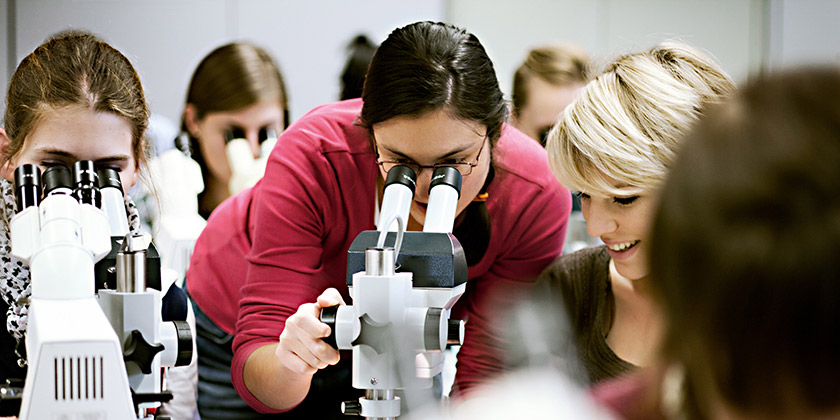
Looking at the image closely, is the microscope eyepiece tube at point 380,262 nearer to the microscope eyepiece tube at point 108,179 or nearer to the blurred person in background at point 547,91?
the microscope eyepiece tube at point 108,179

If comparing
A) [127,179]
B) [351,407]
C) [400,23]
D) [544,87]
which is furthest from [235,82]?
[400,23]

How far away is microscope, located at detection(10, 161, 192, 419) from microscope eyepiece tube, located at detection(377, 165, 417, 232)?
30 cm

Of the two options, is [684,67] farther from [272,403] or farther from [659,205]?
[659,205]

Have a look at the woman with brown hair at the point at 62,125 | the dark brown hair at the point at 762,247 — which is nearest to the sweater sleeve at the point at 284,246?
the woman with brown hair at the point at 62,125

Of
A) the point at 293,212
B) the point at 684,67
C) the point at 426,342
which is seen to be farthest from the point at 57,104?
the point at 684,67

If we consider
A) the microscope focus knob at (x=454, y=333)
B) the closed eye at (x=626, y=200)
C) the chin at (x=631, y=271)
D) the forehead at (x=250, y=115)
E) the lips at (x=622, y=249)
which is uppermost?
the closed eye at (x=626, y=200)

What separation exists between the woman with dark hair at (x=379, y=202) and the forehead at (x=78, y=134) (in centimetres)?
27

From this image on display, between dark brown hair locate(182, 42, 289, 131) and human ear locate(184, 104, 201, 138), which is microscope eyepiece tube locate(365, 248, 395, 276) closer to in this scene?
dark brown hair locate(182, 42, 289, 131)

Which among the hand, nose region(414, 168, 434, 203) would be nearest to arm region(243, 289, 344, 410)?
the hand

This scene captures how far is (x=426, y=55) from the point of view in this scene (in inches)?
52.8

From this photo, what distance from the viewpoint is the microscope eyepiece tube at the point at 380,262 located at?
960 mm

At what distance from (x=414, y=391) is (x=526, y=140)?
77 cm

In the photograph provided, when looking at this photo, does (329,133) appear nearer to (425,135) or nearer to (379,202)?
(379,202)

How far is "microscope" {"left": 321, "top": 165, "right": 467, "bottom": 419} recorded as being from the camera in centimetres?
96
